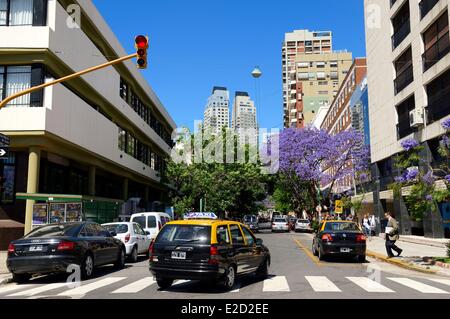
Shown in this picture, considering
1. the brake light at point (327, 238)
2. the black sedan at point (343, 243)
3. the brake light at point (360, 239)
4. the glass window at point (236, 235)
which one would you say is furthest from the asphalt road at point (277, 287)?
the brake light at point (327, 238)

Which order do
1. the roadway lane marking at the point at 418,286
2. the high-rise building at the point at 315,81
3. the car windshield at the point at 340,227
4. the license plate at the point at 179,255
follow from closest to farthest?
the license plate at the point at 179,255, the roadway lane marking at the point at 418,286, the car windshield at the point at 340,227, the high-rise building at the point at 315,81

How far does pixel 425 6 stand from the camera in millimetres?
28531

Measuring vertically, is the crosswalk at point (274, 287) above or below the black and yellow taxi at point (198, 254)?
below

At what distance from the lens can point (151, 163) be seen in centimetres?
5038

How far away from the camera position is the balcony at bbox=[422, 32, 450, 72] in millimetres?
25844

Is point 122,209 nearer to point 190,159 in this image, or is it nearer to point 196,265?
point 190,159

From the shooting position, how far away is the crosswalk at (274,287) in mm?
10472

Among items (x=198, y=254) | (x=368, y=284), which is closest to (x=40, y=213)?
(x=198, y=254)

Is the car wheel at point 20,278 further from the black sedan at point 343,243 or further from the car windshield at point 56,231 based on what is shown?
the black sedan at point 343,243

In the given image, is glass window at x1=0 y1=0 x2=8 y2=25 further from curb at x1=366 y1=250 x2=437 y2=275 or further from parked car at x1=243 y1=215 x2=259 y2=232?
parked car at x1=243 y1=215 x2=259 y2=232

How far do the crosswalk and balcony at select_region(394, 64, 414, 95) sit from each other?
2094cm

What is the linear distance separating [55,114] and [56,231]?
11241 millimetres

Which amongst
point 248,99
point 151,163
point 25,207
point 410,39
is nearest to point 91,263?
point 25,207

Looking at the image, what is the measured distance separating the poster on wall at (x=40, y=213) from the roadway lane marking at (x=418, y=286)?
15689 millimetres
